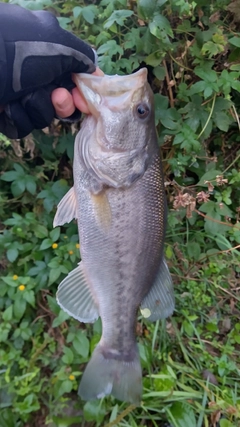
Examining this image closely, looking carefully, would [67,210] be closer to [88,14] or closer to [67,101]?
[67,101]

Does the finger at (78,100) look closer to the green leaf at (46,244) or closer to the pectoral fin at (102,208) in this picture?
the pectoral fin at (102,208)

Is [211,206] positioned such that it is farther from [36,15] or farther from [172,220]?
[36,15]

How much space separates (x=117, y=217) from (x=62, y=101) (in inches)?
18.6

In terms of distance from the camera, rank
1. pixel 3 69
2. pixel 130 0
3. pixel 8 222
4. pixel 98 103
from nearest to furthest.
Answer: pixel 3 69 < pixel 98 103 < pixel 130 0 < pixel 8 222

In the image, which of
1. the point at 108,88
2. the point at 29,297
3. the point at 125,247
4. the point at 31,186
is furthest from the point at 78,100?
the point at 29,297

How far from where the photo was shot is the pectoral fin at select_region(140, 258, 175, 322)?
171cm

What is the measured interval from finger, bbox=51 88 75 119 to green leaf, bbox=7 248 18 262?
106cm

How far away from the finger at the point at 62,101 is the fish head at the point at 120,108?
57mm

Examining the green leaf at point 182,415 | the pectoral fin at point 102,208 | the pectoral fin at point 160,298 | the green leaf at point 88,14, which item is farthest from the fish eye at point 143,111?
the green leaf at point 182,415

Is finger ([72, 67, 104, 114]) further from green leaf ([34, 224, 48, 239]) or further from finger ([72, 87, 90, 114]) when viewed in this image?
green leaf ([34, 224, 48, 239])

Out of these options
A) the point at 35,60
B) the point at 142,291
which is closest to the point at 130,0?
the point at 35,60

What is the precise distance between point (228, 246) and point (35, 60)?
1774mm

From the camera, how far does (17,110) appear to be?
1563 millimetres

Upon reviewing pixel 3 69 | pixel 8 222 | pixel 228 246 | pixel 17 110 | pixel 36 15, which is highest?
pixel 36 15
